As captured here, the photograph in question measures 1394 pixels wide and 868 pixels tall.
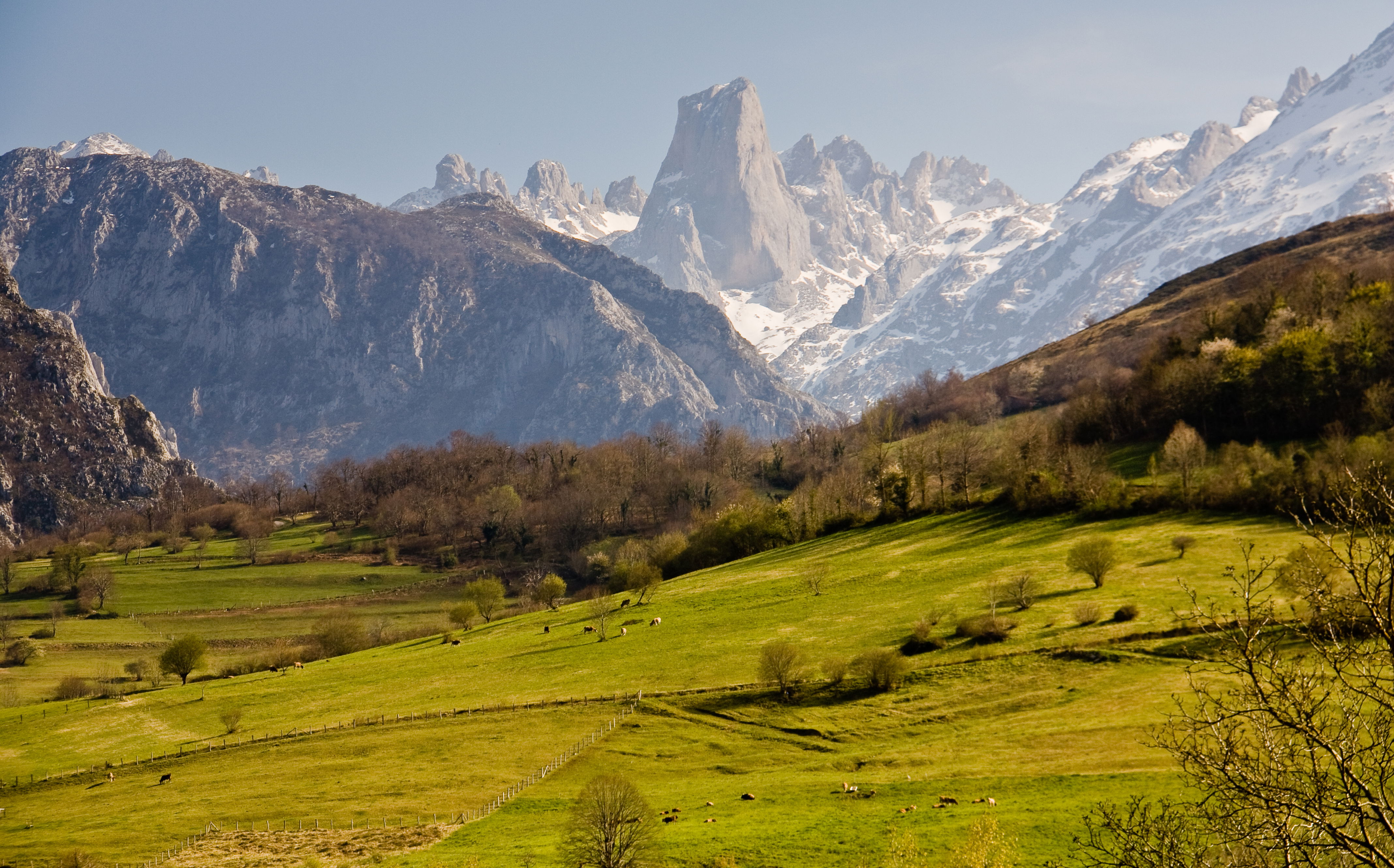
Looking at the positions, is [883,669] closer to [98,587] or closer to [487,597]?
[487,597]

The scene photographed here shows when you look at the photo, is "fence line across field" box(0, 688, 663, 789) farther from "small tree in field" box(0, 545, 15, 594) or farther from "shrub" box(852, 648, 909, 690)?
"small tree in field" box(0, 545, 15, 594)

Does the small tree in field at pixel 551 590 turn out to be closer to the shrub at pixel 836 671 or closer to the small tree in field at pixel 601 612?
the small tree in field at pixel 601 612

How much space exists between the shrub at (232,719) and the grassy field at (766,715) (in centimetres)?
118

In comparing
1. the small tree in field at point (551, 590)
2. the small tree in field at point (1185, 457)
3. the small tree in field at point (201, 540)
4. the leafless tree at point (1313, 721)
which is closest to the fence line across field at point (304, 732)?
the small tree in field at point (551, 590)

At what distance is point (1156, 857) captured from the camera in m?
18.6

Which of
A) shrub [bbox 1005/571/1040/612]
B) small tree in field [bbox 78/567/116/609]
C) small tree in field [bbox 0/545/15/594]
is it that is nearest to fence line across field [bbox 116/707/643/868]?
shrub [bbox 1005/571/1040/612]

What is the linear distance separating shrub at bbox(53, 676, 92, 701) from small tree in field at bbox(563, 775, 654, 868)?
262 ft

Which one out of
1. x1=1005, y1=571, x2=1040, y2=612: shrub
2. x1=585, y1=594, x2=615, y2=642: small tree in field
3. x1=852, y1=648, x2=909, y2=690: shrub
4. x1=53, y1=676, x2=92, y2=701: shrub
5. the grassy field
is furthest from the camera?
x1=53, y1=676, x2=92, y2=701: shrub

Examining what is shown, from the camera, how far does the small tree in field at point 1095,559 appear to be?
77.7 metres

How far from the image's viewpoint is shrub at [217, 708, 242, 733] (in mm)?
76562

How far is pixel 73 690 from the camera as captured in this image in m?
97.1

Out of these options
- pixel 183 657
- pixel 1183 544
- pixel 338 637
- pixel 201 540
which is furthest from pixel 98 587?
pixel 1183 544

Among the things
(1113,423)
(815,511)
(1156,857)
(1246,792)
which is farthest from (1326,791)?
(1113,423)

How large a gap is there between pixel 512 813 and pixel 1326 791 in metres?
48.4
